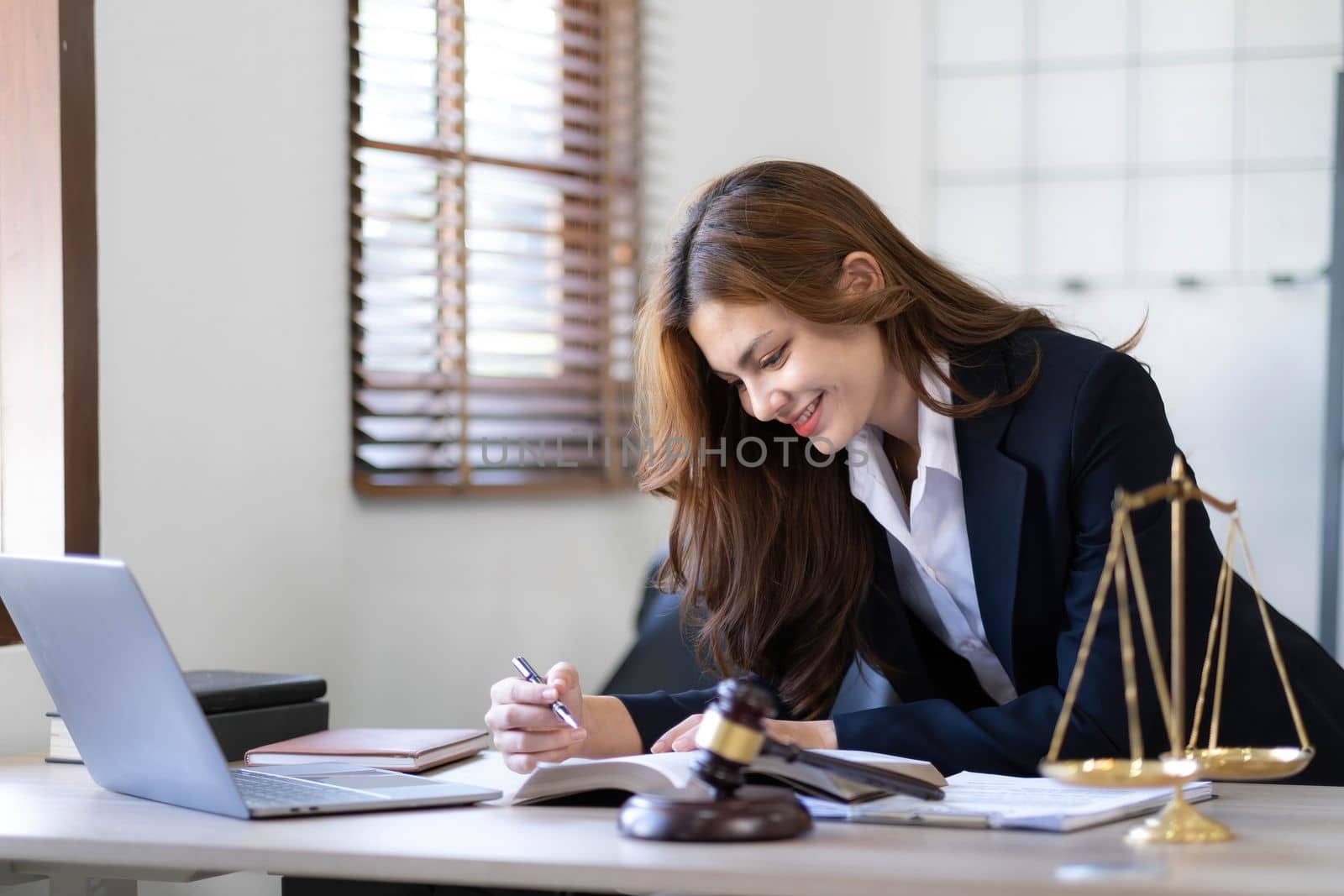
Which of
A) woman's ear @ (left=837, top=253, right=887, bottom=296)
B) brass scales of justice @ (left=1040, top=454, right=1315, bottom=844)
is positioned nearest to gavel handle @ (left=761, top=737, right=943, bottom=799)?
brass scales of justice @ (left=1040, top=454, right=1315, bottom=844)

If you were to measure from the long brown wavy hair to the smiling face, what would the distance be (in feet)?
0.07

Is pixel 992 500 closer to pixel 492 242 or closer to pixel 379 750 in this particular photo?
pixel 379 750

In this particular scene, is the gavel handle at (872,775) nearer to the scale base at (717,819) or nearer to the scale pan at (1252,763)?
the scale base at (717,819)

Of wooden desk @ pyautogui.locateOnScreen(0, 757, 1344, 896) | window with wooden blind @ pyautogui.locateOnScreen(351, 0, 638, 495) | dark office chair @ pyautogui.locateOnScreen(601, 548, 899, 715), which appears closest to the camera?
wooden desk @ pyautogui.locateOnScreen(0, 757, 1344, 896)

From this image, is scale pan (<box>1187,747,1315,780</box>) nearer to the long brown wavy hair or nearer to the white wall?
the long brown wavy hair

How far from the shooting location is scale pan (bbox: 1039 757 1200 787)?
3.20ft

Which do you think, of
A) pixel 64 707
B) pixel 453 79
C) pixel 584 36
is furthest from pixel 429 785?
pixel 584 36

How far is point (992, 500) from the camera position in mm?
1546

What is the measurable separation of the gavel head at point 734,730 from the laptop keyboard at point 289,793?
0.32m

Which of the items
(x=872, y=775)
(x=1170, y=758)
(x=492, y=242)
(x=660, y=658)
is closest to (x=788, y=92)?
(x=492, y=242)

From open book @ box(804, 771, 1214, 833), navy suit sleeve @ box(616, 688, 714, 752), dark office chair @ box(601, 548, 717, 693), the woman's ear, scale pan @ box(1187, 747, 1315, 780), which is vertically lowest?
dark office chair @ box(601, 548, 717, 693)

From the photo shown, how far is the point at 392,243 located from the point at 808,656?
110cm

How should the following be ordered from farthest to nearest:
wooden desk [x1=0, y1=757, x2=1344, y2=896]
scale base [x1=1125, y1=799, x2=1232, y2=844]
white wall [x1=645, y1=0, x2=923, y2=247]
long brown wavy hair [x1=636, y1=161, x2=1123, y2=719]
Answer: white wall [x1=645, y1=0, x2=923, y2=247] → long brown wavy hair [x1=636, y1=161, x2=1123, y2=719] → scale base [x1=1125, y1=799, x2=1232, y2=844] → wooden desk [x1=0, y1=757, x2=1344, y2=896]

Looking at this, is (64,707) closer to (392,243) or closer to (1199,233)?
(392,243)
